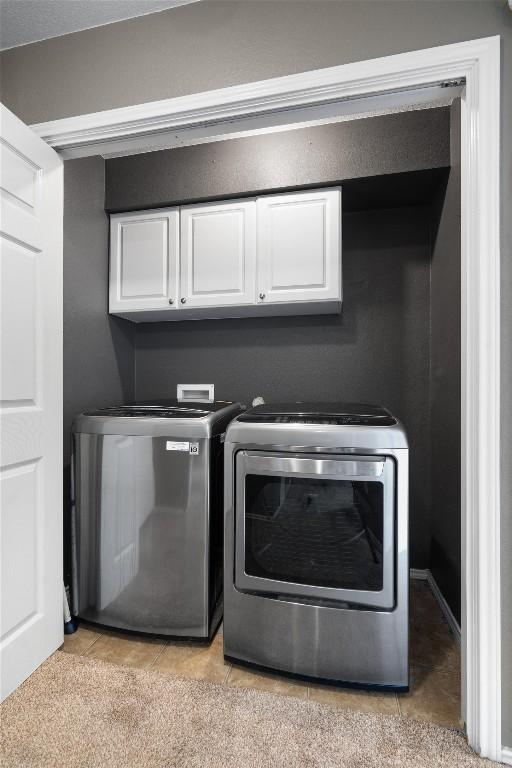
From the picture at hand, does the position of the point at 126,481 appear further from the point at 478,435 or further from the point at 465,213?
the point at 465,213

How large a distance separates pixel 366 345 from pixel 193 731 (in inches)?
77.4

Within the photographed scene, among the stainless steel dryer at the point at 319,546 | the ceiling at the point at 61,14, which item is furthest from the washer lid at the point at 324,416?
the ceiling at the point at 61,14

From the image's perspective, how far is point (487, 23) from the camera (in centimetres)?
117

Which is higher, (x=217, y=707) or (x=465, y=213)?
(x=465, y=213)

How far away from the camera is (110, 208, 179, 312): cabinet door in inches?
90.4

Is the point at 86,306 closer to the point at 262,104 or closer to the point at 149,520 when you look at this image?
the point at 149,520

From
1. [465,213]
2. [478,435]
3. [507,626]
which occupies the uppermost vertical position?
[465,213]

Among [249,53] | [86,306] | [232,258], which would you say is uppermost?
[249,53]

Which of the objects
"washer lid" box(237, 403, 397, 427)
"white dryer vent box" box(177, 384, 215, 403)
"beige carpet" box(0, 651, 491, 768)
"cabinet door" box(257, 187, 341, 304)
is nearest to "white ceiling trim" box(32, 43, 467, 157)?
"cabinet door" box(257, 187, 341, 304)

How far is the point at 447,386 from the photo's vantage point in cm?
193

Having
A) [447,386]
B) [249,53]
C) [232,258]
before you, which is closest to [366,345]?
[447,386]

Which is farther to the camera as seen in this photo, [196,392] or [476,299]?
[196,392]

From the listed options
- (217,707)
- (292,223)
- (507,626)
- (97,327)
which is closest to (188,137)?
(292,223)

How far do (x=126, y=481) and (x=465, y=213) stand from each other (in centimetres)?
165
